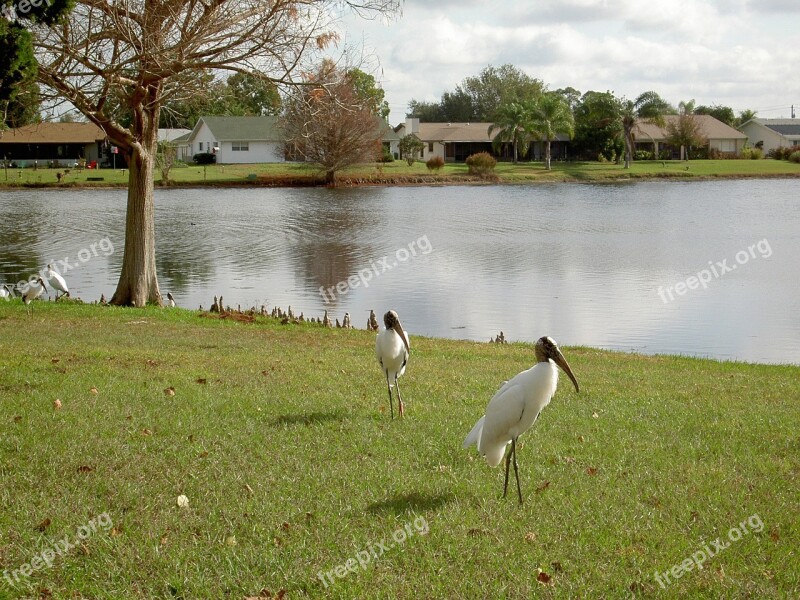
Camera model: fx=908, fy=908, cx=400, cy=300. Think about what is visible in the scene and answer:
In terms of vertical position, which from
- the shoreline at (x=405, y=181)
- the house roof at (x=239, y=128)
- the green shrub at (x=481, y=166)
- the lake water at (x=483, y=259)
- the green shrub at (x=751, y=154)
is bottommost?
the lake water at (x=483, y=259)

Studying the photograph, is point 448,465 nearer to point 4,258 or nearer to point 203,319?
point 203,319

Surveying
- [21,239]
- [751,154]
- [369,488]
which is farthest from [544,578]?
[751,154]

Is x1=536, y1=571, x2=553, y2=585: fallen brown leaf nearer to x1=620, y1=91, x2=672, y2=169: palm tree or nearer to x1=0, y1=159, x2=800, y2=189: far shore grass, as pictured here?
x1=0, y1=159, x2=800, y2=189: far shore grass

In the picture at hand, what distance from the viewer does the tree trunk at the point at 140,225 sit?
19938mm

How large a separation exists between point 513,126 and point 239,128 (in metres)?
28.7

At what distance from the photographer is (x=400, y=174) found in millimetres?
80938

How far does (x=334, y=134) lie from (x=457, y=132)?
37695mm

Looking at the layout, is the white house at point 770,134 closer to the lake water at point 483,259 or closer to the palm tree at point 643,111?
the palm tree at point 643,111

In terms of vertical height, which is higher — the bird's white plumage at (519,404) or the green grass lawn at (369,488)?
the bird's white plumage at (519,404)

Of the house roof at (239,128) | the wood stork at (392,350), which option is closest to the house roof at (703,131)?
the house roof at (239,128)

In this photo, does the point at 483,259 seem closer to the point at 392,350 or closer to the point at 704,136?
the point at 392,350

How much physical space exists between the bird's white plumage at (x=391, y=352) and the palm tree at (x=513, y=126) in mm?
88567

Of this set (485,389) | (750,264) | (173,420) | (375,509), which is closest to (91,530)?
(375,509)

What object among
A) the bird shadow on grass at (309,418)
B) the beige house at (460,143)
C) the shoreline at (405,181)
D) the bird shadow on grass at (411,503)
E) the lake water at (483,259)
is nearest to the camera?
the bird shadow on grass at (411,503)
